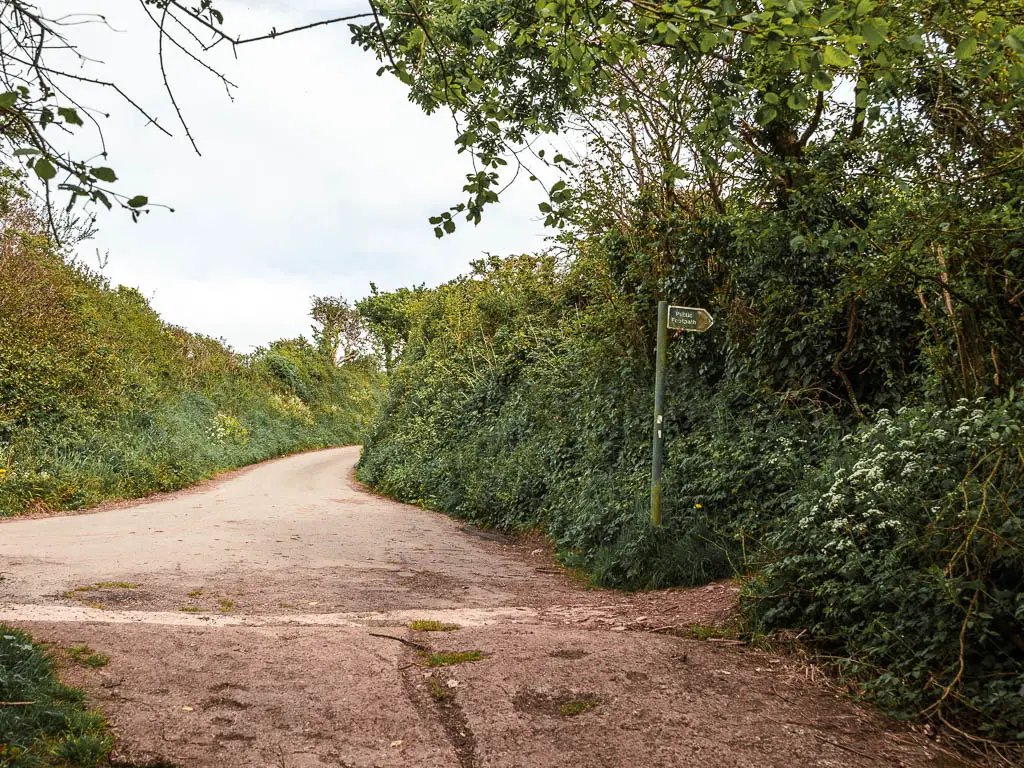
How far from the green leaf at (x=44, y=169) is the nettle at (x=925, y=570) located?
4135 mm

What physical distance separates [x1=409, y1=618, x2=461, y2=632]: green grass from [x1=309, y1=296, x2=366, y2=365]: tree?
126 feet

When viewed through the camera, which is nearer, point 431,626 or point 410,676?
point 410,676

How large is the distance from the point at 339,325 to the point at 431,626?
1599 inches

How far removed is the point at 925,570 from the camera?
3.98m

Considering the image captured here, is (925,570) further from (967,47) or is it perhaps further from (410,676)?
(410,676)

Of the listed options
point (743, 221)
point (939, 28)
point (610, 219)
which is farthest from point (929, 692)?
point (610, 219)

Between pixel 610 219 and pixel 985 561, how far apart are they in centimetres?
820

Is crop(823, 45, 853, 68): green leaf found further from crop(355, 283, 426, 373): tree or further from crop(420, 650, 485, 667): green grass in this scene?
crop(355, 283, 426, 373): tree

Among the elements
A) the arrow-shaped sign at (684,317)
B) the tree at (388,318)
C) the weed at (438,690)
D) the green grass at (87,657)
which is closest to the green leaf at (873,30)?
the weed at (438,690)

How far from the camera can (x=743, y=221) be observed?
8164 mm

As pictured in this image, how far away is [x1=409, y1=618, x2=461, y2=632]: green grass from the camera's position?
514cm

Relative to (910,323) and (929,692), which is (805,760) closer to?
(929,692)

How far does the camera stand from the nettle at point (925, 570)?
3592 mm

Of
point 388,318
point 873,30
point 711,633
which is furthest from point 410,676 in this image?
point 388,318
